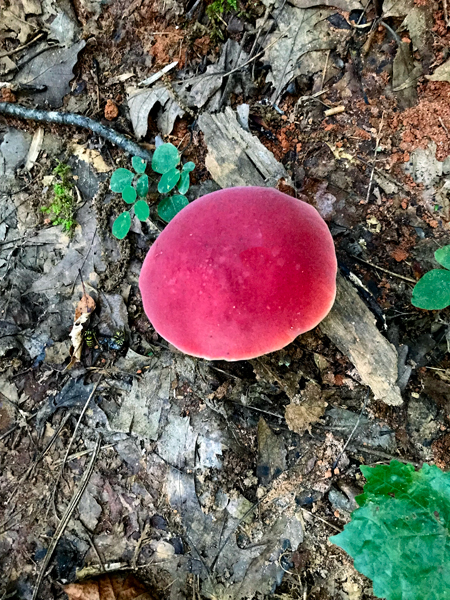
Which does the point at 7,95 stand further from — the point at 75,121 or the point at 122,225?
the point at 122,225

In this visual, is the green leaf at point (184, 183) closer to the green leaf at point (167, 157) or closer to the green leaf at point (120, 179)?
the green leaf at point (167, 157)

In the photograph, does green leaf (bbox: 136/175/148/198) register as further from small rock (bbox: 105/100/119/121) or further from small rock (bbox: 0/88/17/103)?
small rock (bbox: 0/88/17/103)

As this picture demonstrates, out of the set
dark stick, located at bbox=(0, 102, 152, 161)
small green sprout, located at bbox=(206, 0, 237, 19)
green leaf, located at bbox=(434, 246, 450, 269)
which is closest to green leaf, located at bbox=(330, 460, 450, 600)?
green leaf, located at bbox=(434, 246, 450, 269)

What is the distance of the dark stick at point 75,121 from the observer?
346 cm

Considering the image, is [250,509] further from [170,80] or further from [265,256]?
[170,80]

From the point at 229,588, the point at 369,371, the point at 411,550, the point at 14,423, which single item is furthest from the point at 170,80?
the point at 229,588

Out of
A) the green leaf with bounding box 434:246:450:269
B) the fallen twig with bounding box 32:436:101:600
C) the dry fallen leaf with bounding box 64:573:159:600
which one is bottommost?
the dry fallen leaf with bounding box 64:573:159:600

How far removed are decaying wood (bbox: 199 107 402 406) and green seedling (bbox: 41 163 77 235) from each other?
130 cm

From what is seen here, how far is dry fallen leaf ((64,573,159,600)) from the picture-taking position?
299cm

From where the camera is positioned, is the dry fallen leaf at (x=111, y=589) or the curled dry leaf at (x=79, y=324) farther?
the curled dry leaf at (x=79, y=324)

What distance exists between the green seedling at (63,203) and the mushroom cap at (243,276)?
4.69 ft

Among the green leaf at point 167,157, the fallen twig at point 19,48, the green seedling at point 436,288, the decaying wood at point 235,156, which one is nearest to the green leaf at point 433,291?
the green seedling at point 436,288

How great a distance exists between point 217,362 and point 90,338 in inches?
42.9

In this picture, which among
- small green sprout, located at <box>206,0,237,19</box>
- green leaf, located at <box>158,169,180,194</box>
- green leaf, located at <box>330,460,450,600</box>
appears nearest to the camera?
green leaf, located at <box>330,460,450,600</box>
